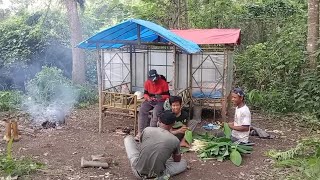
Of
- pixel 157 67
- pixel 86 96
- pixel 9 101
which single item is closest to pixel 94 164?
pixel 157 67

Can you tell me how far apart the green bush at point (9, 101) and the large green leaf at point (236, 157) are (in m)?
7.15

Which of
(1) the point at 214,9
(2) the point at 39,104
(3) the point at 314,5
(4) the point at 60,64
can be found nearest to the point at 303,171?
(3) the point at 314,5

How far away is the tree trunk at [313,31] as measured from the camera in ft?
32.7

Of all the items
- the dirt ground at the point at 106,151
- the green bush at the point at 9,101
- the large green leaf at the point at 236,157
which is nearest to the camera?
the dirt ground at the point at 106,151

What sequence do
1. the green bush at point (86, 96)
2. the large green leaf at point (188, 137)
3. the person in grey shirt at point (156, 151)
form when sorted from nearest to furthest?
the person in grey shirt at point (156, 151)
the large green leaf at point (188, 137)
the green bush at point (86, 96)

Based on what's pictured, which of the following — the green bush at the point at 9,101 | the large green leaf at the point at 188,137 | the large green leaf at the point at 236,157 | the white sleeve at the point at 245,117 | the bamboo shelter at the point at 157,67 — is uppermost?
the bamboo shelter at the point at 157,67

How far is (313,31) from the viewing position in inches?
396

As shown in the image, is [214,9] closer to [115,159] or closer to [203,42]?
[203,42]

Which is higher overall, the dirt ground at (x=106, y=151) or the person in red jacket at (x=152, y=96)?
the person in red jacket at (x=152, y=96)

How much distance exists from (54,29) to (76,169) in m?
9.91

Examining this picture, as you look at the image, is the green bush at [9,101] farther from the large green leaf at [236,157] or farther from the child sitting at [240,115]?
the large green leaf at [236,157]

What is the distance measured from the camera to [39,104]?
10.7 m

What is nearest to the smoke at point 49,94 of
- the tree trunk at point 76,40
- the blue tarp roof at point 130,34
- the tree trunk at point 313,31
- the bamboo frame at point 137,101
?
the tree trunk at point 76,40

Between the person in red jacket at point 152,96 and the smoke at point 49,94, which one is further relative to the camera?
the smoke at point 49,94
